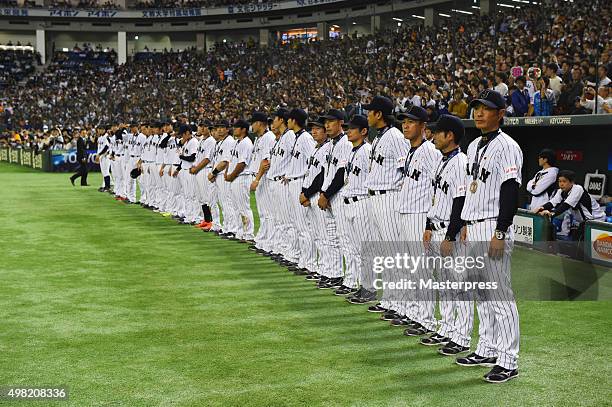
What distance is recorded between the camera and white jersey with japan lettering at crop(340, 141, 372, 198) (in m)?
8.47

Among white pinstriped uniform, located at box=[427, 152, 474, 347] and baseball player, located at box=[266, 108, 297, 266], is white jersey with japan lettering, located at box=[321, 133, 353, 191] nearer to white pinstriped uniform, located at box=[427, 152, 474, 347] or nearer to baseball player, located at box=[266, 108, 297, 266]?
baseball player, located at box=[266, 108, 297, 266]

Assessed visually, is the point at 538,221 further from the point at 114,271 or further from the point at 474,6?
the point at 474,6

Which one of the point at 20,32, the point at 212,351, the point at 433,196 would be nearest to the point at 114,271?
the point at 212,351

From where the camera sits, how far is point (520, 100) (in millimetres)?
15148

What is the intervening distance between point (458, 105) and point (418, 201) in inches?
406

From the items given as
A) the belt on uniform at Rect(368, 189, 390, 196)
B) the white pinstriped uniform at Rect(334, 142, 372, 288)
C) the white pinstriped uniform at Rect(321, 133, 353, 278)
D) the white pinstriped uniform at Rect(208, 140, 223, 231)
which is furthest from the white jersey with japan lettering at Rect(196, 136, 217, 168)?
the belt on uniform at Rect(368, 189, 390, 196)

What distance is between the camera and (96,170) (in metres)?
35.2

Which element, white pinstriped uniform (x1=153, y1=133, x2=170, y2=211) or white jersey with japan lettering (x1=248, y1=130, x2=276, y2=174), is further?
white pinstriped uniform (x1=153, y1=133, x2=170, y2=211)

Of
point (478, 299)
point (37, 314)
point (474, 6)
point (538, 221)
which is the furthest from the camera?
point (474, 6)

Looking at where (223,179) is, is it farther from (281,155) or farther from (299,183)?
(299,183)

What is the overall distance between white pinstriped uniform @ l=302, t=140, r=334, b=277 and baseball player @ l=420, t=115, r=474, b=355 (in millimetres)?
2781

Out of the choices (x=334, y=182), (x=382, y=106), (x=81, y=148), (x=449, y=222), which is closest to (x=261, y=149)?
(x=334, y=182)

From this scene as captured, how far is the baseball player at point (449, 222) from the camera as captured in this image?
630 centimetres

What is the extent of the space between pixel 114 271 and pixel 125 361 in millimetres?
4601
